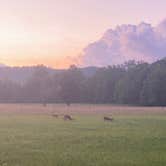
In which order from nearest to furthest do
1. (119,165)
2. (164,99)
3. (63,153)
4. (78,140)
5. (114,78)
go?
(119,165) < (63,153) < (78,140) < (164,99) < (114,78)

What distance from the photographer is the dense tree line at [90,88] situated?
127 m

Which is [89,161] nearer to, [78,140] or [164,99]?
[78,140]

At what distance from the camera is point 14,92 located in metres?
136

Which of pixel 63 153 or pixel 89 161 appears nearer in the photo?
pixel 89 161

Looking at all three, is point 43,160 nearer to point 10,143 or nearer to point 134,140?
point 10,143

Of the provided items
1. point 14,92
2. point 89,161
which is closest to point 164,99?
point 14,92

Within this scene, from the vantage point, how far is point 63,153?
23062 mm

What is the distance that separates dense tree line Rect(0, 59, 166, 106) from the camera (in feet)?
417

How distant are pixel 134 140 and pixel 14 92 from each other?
108723 millimetres

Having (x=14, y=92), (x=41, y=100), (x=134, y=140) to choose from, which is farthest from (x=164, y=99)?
(x=134, y=140)

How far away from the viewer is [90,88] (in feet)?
463

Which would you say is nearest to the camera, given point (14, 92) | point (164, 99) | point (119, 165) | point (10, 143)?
point (119, 165)

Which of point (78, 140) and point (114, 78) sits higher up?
point (114, 78)

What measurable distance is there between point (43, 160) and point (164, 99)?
10550cm
